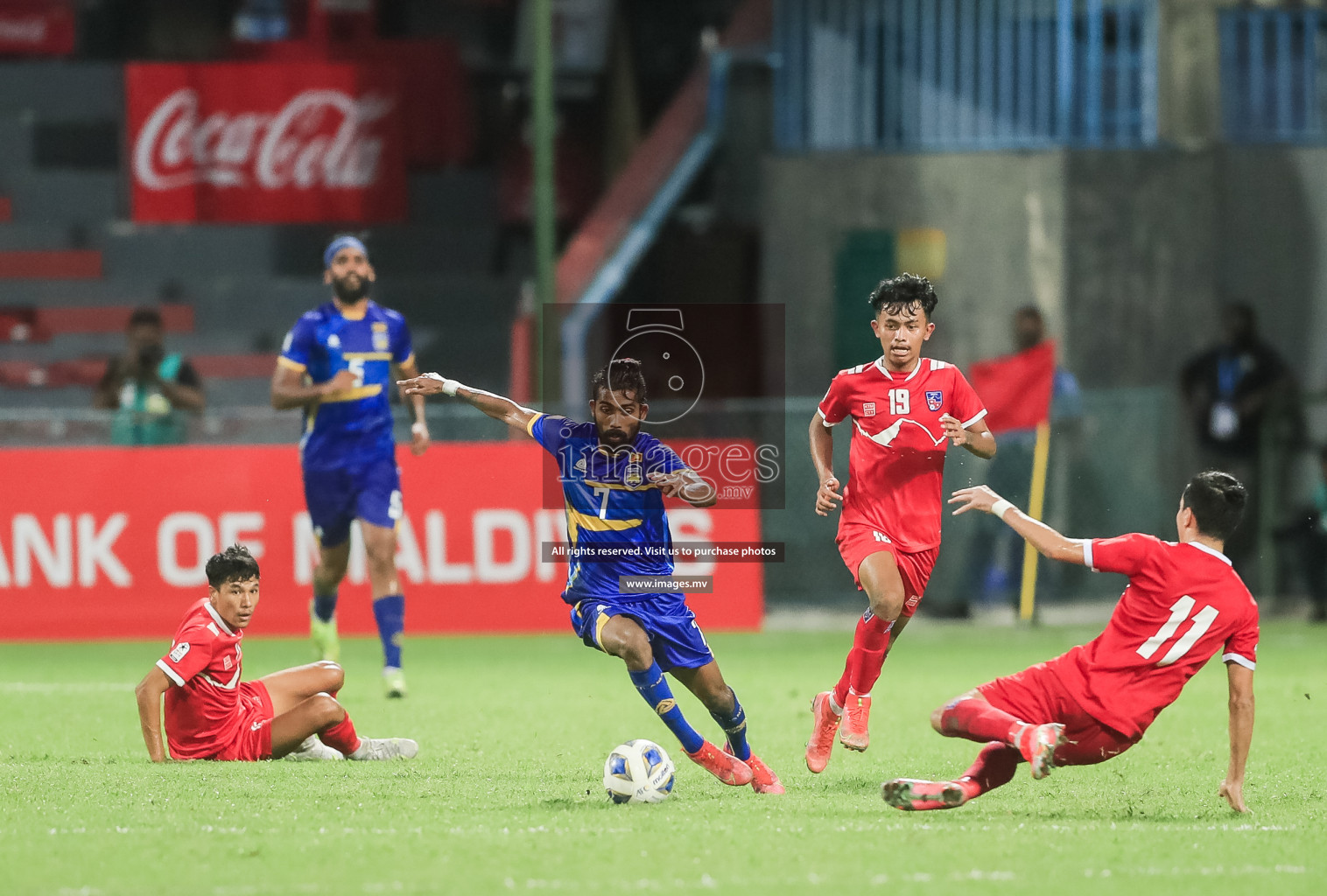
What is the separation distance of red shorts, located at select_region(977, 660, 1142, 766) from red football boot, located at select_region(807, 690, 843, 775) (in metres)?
1.32

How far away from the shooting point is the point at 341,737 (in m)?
7.89

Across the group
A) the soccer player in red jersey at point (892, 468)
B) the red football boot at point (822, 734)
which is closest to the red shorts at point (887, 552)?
the soccer player in red jersey at point (892, 468)

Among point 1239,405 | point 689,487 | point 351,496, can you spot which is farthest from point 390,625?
point 1239,405

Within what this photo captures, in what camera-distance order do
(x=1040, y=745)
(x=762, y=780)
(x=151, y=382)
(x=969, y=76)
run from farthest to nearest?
(x=969, y=76)
(x=151, y=382)
(x=762, y=780)
(x=1040, y=745)

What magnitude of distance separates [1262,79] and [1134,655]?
12835mm

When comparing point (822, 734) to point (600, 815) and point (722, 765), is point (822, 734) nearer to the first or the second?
point (722, 765)

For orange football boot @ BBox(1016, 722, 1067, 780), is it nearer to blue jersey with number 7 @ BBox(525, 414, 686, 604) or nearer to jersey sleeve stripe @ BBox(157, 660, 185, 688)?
blue jersey with number 7 @ BBox(525, 414, 686, 604)

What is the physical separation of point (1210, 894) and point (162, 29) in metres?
19.5

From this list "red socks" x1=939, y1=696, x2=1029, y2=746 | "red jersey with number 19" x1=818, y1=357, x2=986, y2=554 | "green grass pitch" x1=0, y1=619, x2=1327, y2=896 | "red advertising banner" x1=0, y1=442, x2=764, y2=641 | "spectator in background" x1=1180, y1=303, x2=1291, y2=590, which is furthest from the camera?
"spectator in background" x1=1180, y1=303, x2=1291, y2=590

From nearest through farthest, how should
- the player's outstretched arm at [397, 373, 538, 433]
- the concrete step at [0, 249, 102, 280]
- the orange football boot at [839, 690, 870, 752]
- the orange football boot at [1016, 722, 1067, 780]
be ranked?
the orange football boot at [1016, 722, 1067, 780], the player's outstretched arm at [397, 373, 538, 433], the orange football boot at [839, 690, 870, 752], the concrete step at [0, 249, 102, 280]

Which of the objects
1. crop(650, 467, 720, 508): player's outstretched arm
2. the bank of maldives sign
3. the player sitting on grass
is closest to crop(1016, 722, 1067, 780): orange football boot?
crop(650, 467, 720, 508): player's outstretched arm

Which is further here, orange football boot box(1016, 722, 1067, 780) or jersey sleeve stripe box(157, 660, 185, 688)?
→ jersey sleeve stripe box(157, 660, 185, 688)

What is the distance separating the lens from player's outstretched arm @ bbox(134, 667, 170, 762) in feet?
24.5

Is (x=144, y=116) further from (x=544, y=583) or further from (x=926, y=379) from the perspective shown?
(x=926, y=379)
